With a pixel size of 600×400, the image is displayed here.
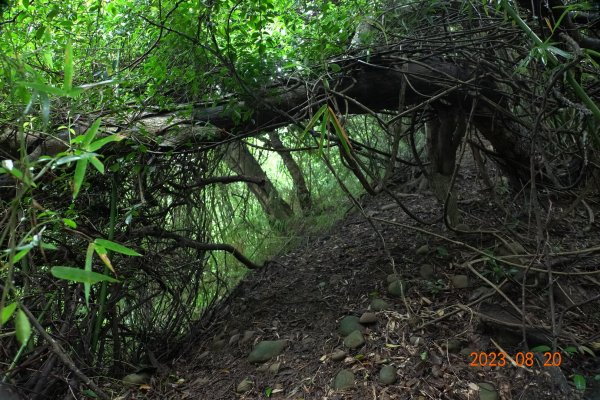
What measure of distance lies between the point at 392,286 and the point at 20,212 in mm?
2130

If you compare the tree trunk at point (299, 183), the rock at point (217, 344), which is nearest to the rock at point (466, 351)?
the rock at point (217, 344)

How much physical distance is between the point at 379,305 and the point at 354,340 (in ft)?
1.11

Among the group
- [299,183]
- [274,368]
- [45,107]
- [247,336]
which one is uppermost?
[45,107]

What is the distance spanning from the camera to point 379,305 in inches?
106

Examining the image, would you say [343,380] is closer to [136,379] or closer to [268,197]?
[136,379]

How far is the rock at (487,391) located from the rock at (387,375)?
0.41 metres

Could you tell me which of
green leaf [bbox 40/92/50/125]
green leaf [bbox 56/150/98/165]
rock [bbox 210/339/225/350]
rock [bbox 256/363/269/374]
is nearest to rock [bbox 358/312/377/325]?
rock [bbox 256/363/269/374]

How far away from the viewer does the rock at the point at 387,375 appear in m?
2.18

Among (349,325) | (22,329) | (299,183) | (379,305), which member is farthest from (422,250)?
(22,329)

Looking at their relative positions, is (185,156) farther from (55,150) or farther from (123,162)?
(55,150)

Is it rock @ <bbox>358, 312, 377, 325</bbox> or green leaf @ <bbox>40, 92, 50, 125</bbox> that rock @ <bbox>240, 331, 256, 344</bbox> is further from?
green leaf @ <bbox>40, 92, 50, 125</bbox>

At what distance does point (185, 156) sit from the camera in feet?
9.33

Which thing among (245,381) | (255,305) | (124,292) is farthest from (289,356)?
(124,292)

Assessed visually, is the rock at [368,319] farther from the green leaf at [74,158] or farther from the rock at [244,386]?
the green leaf at [74,158]
